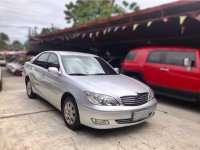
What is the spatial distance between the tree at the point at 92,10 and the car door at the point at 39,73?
25.3m

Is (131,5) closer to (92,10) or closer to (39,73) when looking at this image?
(92,10)

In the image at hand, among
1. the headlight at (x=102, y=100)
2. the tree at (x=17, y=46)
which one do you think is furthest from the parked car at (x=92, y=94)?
the tree at (x=17, y=46)

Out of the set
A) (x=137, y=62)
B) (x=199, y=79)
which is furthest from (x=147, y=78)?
(x=199, y=79)

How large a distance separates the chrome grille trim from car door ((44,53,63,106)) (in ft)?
4.74

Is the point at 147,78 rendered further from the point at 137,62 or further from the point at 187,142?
the point at 187,142

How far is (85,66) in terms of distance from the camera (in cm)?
529

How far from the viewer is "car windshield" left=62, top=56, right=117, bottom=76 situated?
5.01m

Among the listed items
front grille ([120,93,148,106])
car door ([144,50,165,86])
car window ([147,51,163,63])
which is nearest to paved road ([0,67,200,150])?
front grille ([120,93,148,106])

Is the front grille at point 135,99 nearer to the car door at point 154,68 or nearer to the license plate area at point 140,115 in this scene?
the license plate area at point 140,115

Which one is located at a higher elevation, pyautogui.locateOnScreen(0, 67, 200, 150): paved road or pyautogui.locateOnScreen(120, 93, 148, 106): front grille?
pyautogui.locateOnScreen(120, 93, 148, 106): front grille

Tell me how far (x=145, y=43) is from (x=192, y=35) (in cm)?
394

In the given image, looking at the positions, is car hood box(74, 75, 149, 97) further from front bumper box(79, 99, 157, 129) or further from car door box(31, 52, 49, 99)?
car door box(31, 52, 49, 99)

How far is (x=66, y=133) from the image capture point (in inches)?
171

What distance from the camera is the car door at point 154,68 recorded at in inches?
291
